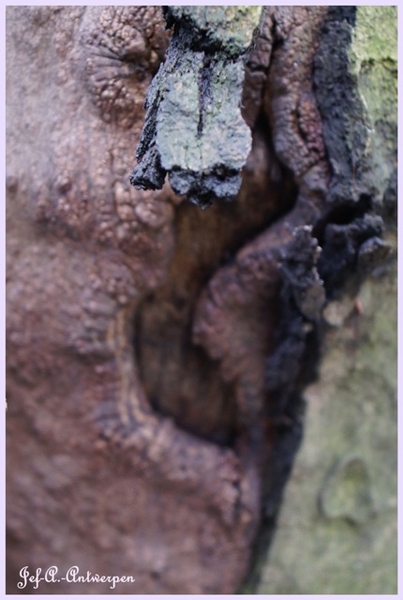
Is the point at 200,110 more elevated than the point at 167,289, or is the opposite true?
the point at 200,110

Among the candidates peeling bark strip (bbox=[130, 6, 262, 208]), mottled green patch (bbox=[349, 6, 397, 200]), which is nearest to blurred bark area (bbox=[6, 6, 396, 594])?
mottled green patch (bbox=[349, 6, 397, 200])

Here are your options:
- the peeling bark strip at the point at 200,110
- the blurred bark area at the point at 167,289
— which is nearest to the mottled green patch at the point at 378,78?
the blurred bark area at the point at 167,289

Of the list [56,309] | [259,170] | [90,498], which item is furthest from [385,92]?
[90,498]

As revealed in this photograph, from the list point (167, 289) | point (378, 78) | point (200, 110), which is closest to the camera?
point (200, 110)

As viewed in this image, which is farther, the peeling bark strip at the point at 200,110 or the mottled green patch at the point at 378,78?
the mottled green patch at the point at 378,78

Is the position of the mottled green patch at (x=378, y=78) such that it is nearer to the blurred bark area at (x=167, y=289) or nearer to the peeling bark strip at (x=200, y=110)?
the blurred bark area at (x=167, y=289)

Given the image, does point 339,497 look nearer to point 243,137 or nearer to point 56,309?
point 56,309
